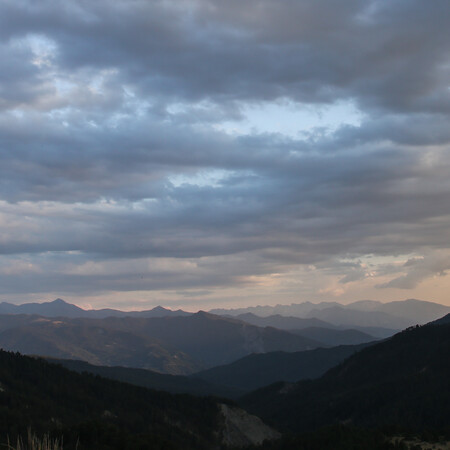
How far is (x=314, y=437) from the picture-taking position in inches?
3445

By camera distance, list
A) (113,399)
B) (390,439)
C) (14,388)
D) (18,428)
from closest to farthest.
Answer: (390,439) → (18,428) → (14,388) → (113,399)

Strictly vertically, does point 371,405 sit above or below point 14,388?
below

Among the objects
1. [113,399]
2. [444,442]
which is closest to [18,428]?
[113,399]

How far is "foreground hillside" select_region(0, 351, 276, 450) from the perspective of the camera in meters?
125

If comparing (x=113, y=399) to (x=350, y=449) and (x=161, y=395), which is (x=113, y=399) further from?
(x=350, y=449)

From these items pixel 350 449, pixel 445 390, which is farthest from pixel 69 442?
pixel 445 390

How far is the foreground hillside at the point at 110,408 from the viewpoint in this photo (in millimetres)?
125125

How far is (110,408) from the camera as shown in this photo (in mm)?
145000

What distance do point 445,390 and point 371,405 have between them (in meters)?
27.0

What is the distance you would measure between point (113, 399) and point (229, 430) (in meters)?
33.9

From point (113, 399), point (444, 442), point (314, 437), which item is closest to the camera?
point (444, 442)

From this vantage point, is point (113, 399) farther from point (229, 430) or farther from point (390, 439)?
point (390, 439)

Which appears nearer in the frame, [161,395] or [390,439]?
[390,439]

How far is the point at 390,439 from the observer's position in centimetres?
7306
